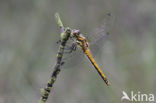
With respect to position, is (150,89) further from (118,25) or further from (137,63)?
(118,25)

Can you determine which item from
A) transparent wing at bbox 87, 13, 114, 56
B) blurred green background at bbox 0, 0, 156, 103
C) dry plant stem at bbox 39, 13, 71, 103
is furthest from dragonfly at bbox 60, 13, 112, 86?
blurred green background at bbox 0, 0, 156, 103

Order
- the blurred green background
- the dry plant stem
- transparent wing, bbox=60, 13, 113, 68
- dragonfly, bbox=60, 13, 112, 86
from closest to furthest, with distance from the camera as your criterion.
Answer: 1. the dry plant stem
2. dragonfly, bbox=60, 13, 112, 86
3. transparent wing, bbox=60, 13, 113, 68
4. the blurred green background

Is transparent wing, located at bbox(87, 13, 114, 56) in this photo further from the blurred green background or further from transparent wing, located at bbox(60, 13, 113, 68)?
the blurred green background

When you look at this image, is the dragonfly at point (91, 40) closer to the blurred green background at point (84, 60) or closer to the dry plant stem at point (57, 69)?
the dry plant stem at point (57, 69)

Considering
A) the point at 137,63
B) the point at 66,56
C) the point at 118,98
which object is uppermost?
the point at 137,63

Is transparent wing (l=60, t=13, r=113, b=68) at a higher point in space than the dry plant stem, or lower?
higher

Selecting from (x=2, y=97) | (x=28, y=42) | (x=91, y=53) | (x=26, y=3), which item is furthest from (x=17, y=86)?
(x=26, y=3)

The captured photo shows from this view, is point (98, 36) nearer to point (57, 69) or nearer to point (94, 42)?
point (94, 42)

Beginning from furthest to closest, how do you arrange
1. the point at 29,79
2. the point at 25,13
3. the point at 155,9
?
the point at 25,13
the point at 155,9
the point at 29,79

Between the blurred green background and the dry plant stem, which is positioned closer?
the dry plant stem
